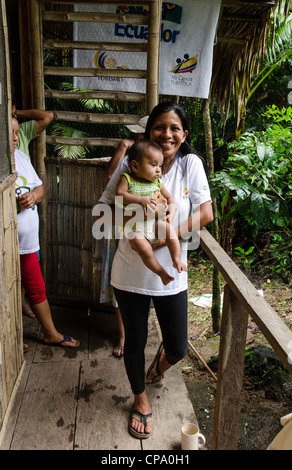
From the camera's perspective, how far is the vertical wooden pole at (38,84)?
9.57ft

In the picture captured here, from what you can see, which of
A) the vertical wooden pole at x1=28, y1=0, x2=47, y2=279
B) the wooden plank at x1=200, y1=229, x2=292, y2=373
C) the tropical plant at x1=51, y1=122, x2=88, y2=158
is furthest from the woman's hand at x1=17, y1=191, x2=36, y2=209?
the tropical plant at x1=51, y1=122, x2=88, y2=158

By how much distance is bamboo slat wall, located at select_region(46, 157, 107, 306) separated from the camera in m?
3.20

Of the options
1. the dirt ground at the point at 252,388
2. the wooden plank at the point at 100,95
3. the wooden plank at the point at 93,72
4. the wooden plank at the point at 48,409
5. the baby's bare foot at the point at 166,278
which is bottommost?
the dirt ground at the point at 252,388

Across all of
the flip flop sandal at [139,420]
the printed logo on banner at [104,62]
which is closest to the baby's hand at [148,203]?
the flip flop sandal at [139,420]

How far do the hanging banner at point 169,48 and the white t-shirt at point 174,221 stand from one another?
1432mm

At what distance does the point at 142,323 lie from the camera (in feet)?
7.06

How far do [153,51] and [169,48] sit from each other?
30.5 inches

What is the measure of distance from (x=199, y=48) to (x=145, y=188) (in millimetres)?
2115

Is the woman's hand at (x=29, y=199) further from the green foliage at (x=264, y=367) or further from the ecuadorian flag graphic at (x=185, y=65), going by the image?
the green foliage at (x=264, y=367)

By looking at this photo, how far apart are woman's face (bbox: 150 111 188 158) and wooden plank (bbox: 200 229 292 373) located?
57cm

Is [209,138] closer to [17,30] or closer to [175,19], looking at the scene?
[175,19]

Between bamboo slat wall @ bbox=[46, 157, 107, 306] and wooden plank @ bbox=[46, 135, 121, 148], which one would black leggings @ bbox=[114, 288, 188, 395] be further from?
wooden plank @ bbox=[46, 135, 121, 148]

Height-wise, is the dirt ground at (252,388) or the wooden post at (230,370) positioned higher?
the wooden post at (230,370)

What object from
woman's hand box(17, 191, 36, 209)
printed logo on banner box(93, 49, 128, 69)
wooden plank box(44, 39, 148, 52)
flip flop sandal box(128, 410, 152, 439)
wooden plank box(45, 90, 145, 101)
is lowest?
flip flop sandal box(128, 410, 152, 439)
